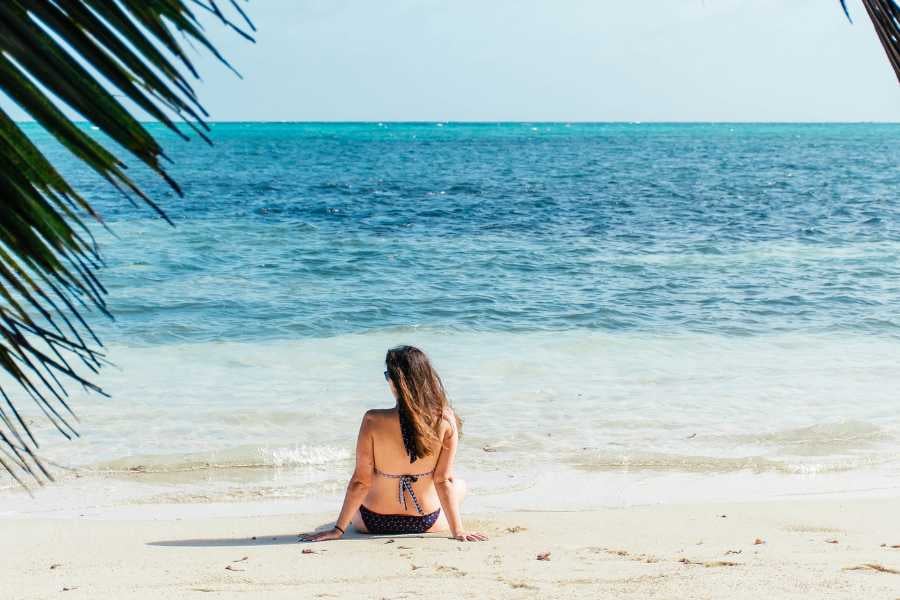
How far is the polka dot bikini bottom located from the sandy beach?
9cm

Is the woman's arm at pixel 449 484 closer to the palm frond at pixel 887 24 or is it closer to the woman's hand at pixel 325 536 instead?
the woman's hand at pixel 325 536

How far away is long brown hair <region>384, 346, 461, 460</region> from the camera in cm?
441

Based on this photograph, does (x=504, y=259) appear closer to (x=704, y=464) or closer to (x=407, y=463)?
(x=704, y=464)

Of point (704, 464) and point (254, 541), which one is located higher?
point (254, 541)

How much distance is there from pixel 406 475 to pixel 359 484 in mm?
229

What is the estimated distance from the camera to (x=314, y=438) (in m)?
7.02

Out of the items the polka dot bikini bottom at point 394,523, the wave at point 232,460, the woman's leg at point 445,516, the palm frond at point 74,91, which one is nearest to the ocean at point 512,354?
the wave at point 232,460

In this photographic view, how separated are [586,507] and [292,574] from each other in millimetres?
2078

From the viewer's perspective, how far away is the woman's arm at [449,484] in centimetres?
459

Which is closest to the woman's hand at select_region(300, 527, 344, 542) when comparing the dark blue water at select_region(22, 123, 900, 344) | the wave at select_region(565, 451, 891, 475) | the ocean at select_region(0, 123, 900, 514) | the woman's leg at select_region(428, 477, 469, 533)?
the woman's leg at select_region(428, 477, 469, 533)

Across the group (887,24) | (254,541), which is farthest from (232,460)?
(887,24)

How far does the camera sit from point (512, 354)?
962 cm

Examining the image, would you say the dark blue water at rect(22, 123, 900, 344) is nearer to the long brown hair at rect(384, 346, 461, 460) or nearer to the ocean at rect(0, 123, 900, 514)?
the ocean at rect(0, 123, 900, 514)

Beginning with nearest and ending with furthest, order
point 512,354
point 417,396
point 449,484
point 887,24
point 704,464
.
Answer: point 887,24 < point 417,396 < point 449,484 < point 704,464 < point 512,354
